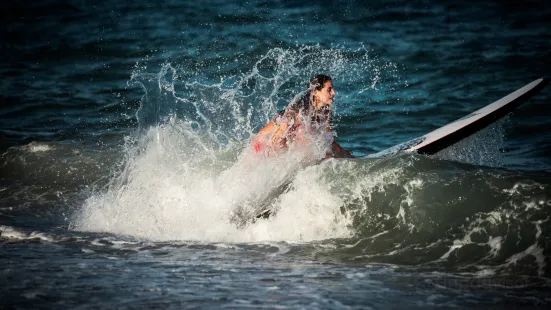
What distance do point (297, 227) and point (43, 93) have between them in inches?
401

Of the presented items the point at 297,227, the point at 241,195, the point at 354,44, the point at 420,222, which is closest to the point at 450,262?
the point at 420,222

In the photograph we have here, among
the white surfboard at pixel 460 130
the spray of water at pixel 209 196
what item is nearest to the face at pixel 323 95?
the spray of water at pixel 209 196

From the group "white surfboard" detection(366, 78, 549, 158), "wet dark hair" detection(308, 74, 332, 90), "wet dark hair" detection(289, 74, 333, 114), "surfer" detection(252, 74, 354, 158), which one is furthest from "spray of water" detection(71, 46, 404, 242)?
"white surfboard" detection(366, 78, 549, 158)

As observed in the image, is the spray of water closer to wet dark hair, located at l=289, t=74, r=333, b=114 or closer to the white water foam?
the white water foam

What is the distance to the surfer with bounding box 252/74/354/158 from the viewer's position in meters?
6.98

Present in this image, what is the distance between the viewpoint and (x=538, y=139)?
1032cm

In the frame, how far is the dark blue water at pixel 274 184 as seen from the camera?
455cm

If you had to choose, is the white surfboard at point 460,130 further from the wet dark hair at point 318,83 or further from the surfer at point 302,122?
the wet dark hair at point 318,83

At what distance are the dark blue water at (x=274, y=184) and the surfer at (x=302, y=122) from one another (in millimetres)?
180

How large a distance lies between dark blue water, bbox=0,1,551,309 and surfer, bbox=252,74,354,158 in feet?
0.59

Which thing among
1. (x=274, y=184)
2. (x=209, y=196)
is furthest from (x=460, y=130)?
(x=209, y=196)

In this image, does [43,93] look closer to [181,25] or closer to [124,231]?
[181,25]

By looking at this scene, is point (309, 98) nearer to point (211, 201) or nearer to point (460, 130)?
point (211, 201)

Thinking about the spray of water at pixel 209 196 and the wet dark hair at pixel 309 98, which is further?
the wet dark hair at pixel 309 98
